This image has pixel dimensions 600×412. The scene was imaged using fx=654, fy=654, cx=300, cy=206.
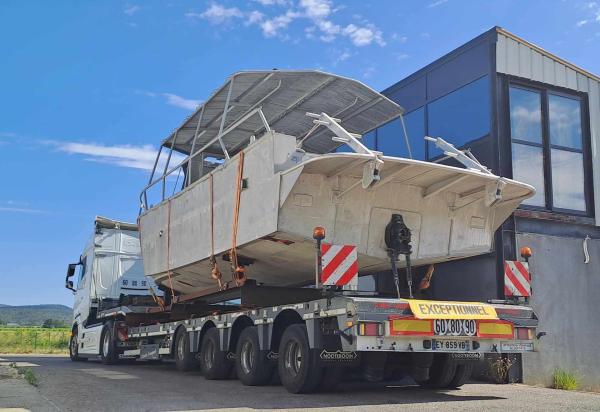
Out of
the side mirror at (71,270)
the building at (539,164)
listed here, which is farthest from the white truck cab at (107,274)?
the building at (539,164)

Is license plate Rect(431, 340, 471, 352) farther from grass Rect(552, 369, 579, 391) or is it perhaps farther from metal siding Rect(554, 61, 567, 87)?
metal siding Rect(554, 61, 567, 87)

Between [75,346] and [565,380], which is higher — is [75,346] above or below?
above

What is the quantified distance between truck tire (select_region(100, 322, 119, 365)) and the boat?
4617 millimetres

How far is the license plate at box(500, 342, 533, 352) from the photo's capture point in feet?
28.6

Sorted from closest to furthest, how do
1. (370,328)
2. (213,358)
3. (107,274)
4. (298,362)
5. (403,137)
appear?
(370,328) < (298,362) < (213,358) < (403,137) < (107,274)

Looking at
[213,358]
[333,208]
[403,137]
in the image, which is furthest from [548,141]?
[213,358]

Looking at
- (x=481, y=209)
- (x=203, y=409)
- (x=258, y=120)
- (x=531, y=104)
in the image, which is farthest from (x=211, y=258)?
(x=531, y=104)

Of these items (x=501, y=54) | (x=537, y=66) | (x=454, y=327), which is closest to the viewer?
(x=454, y=327)

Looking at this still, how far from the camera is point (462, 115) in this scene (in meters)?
13.2

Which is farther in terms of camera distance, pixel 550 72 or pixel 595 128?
pixel 595 128

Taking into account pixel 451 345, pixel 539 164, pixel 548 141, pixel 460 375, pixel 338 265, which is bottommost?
pixel 460 375

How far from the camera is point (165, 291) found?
14.3 meters

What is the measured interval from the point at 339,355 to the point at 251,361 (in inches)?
80.2

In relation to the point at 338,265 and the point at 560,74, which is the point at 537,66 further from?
the point at 338,265
